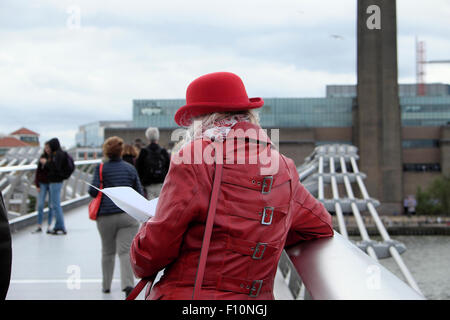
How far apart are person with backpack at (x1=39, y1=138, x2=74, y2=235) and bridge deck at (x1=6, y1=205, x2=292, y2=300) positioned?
310mm

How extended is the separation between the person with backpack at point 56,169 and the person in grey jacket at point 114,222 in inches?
101

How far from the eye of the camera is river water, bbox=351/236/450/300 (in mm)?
32500

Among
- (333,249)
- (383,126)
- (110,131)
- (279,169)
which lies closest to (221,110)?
(279,169)

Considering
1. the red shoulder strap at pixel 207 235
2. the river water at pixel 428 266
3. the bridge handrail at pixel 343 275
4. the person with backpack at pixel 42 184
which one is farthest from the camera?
the river water at pixel 428 266

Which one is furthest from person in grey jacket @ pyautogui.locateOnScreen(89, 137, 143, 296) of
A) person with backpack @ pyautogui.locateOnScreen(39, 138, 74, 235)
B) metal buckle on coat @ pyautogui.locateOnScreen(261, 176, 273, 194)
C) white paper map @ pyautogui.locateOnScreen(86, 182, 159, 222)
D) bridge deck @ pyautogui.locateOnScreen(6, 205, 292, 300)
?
metal buckle on coat @ pyautogui.locateOnScreen(261, 176, 273, 194)

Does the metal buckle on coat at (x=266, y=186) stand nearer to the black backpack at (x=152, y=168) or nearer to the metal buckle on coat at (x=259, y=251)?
the metal buckle on coat at (x=259, y=251)

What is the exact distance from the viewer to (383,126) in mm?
50438

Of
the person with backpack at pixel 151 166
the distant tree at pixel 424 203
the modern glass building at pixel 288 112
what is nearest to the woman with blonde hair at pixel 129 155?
the person with backpack at pixel 151 166

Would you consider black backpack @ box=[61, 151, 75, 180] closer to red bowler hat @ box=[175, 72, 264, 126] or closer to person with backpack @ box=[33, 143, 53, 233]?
person with backpack @ box=[33, 143, 53, 233]

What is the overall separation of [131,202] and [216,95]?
0.38 meters

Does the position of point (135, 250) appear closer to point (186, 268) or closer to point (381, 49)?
point (186, 268)

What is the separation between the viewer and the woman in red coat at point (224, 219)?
126 centimetres

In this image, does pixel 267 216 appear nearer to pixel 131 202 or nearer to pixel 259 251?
pixel 259 251

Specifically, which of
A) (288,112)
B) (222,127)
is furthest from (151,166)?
(288,112)
